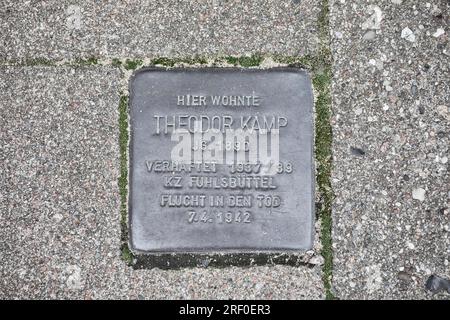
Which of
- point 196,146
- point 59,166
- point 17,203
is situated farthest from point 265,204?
point 17,203

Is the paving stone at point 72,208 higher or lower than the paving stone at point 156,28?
lower

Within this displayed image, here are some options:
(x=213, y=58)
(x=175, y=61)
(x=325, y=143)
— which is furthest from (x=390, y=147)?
(x=175, y=61)

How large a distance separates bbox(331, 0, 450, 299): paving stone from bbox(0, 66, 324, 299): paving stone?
249 mm

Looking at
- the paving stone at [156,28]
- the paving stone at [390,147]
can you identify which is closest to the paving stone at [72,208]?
the paving stone at [156,28]

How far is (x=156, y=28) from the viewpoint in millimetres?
2312

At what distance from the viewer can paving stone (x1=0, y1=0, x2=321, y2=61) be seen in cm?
231

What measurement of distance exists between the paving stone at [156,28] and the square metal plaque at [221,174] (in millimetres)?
234

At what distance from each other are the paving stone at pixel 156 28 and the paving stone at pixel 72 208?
0.11 meters

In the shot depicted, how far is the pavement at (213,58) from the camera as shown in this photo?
2.24m

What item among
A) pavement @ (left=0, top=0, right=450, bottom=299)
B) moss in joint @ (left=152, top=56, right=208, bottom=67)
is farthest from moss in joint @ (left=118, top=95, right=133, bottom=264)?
moss in joint @ (left=152, top=56, right=208, bottom=67)

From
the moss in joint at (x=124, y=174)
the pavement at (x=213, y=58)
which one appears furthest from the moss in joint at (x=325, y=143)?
the moss in joint at (x=124, y=174)

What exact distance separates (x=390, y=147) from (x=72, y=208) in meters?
1.36

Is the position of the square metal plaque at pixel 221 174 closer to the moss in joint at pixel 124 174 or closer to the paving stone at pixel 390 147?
the moss in joint at pixel 124 174

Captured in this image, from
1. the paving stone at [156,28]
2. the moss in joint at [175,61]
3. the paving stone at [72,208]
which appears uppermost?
the paving stone at [156,28]
